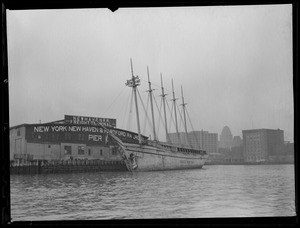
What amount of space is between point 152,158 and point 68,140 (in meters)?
5.04

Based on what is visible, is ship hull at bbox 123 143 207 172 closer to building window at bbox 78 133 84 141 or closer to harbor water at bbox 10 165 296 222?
building window at bbox 78 133 84 141

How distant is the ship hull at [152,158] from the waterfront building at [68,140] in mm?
873

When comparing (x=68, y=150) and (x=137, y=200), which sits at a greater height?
(x=68, y=150)

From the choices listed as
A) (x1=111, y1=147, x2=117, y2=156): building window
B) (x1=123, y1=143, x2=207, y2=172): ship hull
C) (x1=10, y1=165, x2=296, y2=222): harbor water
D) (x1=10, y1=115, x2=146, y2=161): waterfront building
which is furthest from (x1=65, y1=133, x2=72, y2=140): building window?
(x1=10, y1=165, x2=296, y2=222): harbor water

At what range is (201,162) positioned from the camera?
23.6 meters

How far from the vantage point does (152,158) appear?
20281 mm

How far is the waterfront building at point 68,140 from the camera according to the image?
1847 cm

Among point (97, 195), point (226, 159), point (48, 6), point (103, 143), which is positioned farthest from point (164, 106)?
point (48, 6)

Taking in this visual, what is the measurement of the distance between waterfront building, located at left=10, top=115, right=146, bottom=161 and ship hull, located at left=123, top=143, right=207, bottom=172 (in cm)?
87

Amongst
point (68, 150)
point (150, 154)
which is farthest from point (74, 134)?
point (150, 154)

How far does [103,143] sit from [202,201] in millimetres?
11727

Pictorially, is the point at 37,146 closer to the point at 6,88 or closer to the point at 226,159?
the point at 226,159

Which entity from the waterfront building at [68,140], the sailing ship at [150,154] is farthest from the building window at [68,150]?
the sailing ship at [150,154]

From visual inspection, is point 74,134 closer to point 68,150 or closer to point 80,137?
point 80,137
